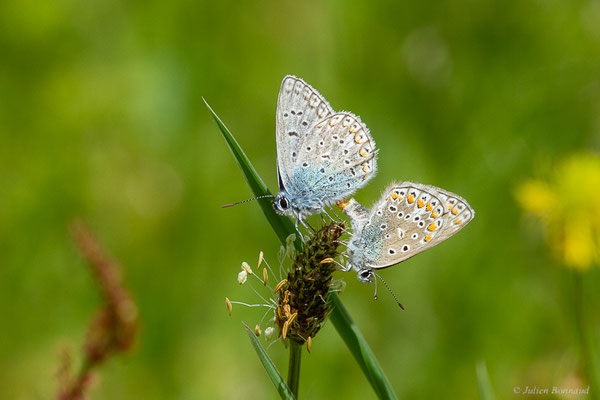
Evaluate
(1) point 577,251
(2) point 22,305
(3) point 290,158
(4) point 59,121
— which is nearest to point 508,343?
(1) point 577,251

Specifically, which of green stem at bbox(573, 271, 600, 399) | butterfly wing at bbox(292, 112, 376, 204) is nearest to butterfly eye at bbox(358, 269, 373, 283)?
butterfly wing at bbox(292, 112, 376, 204)

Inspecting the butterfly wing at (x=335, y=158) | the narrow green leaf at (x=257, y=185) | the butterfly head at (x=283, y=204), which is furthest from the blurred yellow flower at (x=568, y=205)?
the narrow green leaf at (x=257, y=185)

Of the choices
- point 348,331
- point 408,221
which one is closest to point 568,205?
point 408,221

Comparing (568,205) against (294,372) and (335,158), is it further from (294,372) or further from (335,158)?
(294,372)

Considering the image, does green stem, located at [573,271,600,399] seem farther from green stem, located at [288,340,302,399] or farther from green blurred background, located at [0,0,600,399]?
green stem, located at [288,340,302,399]

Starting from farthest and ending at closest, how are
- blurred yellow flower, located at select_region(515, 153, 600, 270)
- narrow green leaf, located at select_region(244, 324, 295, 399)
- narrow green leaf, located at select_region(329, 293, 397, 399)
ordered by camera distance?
blurred yellow flower, located at select_region(515, 153, 600, 270)
narrow green leaf, located at select_region(329, 293, 397, 399)
narrow green leaf, located at select_region(244, 324, 295, 399)

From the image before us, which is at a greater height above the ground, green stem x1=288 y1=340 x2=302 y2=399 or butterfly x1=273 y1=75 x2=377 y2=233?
butterfly x1=273 y1=75 x2=377 y2=233
